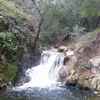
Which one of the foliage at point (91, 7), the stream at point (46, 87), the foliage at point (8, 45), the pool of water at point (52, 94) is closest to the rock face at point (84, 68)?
the stream at point (46, 87)

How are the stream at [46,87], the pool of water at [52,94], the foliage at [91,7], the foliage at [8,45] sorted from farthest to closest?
the foliage at [91,7] < the foliage at [8,45] < the stream at [46,87] < the pool of water at [52,94]

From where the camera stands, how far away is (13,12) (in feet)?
60.7

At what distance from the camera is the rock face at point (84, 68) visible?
15.2 meters

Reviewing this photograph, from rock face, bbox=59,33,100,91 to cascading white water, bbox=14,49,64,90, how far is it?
892mm

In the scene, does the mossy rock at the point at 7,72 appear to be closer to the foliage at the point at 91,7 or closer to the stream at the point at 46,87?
the stream at the point at 46,87

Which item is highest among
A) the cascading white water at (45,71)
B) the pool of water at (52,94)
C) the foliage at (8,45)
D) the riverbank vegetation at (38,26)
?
the riverbank vegetation at (38,26)

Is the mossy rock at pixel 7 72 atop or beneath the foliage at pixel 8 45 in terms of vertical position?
beneath

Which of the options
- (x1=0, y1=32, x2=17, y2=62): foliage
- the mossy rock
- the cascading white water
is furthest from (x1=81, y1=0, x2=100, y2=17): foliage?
the mossy rock

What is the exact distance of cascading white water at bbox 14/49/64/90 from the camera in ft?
55.5

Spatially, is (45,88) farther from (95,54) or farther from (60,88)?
(95,54)

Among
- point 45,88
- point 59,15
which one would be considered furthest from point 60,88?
point 59,15

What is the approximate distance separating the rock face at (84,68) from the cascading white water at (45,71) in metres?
0.89

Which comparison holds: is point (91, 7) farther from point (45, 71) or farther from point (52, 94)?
point (52, 94)

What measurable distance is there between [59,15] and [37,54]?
5.98 metres
